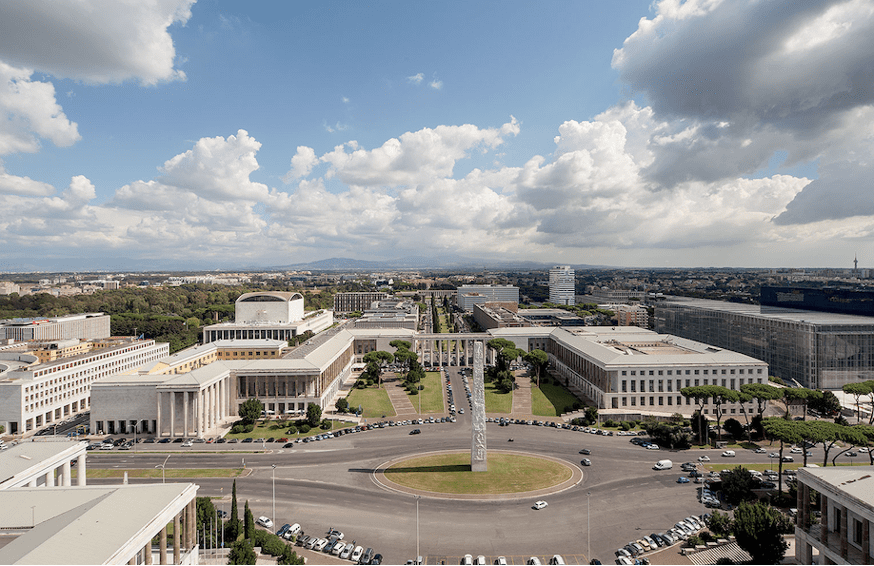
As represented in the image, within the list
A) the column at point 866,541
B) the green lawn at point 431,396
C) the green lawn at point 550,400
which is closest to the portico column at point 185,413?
the green lawn at point 431,396

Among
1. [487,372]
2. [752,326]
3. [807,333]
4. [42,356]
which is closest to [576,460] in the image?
[487,372]

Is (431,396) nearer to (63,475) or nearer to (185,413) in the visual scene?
(185,413)

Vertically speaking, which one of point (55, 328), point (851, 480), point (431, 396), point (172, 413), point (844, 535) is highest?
point (851, 480)

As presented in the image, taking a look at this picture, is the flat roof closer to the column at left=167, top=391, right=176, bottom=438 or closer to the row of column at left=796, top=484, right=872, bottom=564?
the row of column at left=796, top=484, right=872, bottom=564

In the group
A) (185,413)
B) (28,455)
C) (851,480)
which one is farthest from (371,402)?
(851,480)

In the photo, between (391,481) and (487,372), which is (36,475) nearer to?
(391,481)

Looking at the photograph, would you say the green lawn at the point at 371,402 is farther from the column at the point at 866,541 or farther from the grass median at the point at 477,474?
the column at the point at 866,541
